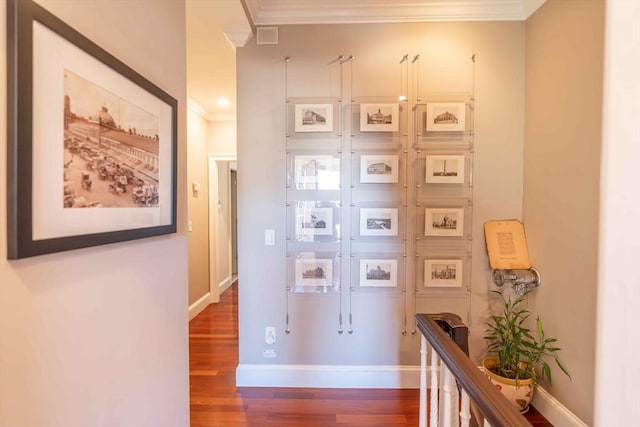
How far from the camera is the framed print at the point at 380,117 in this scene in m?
2.20

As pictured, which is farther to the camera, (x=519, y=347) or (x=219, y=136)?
(x=219, y=136)

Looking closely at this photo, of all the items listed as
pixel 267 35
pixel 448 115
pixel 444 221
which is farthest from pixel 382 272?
pixel 267 35

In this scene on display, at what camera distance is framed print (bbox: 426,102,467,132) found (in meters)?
2.19

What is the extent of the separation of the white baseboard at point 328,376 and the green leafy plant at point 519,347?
62 centimetres

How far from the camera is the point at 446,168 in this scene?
220cm

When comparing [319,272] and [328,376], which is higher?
[319,272]

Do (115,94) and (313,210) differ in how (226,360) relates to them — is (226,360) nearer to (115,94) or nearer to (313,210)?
(313,210)

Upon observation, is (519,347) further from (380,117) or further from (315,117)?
(315,117)

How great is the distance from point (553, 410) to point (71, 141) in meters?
2.88

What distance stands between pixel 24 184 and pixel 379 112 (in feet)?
6.72

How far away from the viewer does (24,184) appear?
0.63 metres

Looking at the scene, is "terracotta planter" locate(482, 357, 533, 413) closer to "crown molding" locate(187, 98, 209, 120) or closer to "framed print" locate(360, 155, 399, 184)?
"framed print" locate(360, 155, 399, 184)

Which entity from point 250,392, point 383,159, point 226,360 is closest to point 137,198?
point 383,159

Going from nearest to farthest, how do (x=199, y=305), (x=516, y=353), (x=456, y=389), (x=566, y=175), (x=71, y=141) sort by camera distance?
(x=71, y=141) → (x=456, y=389) → (x=566, y=175) → (x=516, y=353) → (x=199, y=305)
